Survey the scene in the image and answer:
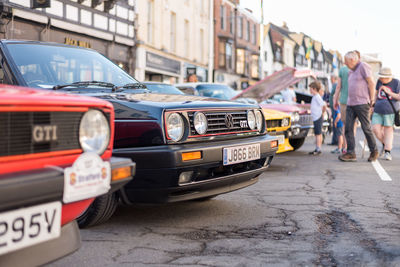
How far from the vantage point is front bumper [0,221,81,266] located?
7.97 feet

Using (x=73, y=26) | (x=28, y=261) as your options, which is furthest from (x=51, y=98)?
(x=73, y=26)

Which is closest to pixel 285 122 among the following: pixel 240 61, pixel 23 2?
pixel 23 2

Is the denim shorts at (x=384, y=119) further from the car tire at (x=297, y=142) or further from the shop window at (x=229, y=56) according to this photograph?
the shop window at (x=229, y=56)

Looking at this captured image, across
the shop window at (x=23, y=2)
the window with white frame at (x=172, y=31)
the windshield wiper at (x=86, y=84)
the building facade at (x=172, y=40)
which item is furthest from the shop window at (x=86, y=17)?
the windshield wiper at (x=86, y=84)

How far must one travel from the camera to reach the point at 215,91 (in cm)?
1330

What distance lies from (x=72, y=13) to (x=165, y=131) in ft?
53.3

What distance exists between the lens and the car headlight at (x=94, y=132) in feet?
8.55

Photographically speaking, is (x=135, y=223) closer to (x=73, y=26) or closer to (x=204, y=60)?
(x=73, y=26)

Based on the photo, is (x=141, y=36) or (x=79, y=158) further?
(x=141, y=36)

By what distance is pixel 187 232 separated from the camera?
3963 millimetres

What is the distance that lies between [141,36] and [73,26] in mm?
5987

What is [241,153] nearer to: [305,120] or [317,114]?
[305,120]

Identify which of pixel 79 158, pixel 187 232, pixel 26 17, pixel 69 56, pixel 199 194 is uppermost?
pixel 26 17

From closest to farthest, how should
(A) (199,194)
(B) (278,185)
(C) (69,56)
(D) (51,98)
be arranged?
(D) (51,98) → (A) (199,194) → (C) (69,56) → (B) (278,185)
